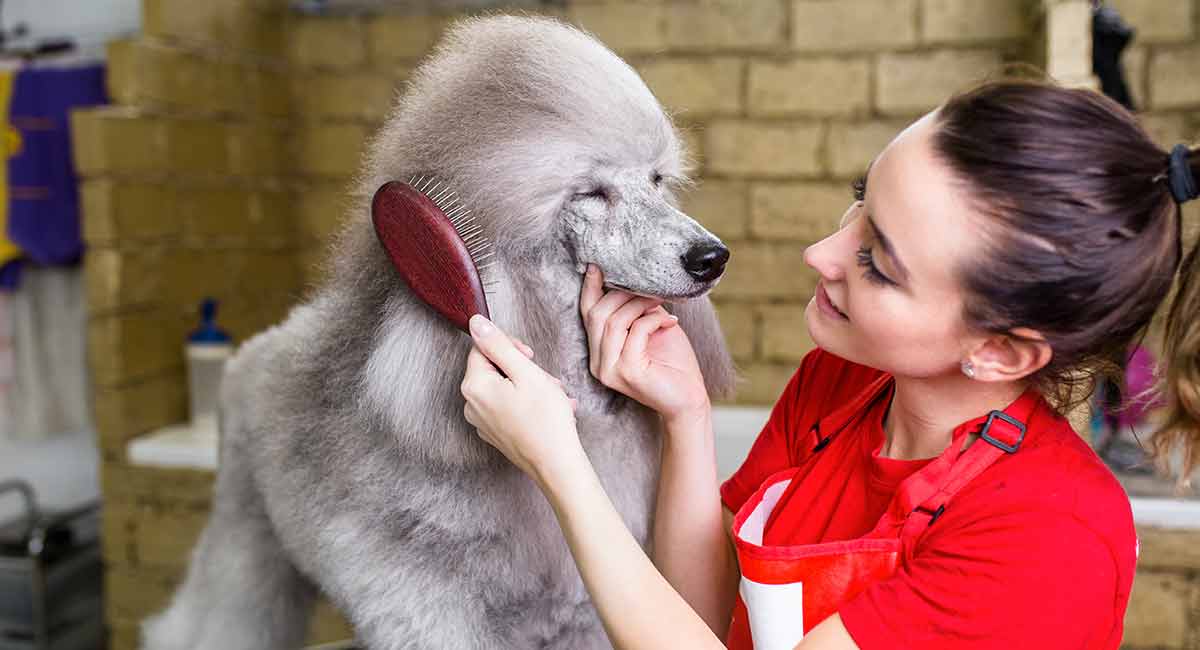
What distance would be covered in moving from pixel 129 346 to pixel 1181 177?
217 centimetres

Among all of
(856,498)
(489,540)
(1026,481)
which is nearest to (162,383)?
(489,540)

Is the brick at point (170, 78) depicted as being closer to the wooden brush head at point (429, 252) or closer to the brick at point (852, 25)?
the brick at point (852, 25)

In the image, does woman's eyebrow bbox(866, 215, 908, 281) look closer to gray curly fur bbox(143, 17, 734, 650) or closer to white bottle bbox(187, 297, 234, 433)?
gray curly fur bbox(143, 17, 734, 650)

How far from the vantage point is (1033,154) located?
680 mm

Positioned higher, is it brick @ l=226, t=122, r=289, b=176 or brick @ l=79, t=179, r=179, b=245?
brick @ l=226, t=122, r=289, b=176

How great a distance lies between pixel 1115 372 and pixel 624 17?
2107 mm

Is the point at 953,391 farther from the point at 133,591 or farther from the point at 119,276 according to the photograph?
the point at 133,591

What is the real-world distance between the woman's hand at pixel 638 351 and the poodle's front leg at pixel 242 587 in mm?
472

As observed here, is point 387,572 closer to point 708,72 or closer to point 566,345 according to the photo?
point 566,345

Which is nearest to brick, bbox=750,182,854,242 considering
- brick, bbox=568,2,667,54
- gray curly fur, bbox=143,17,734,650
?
brick, bbox=568,2,667,54

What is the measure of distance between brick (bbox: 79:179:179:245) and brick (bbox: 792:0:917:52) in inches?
65.2

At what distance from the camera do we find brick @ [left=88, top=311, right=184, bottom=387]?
2213 millimetres

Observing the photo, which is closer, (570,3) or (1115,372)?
(1115,372)

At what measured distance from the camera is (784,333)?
8.85ft
